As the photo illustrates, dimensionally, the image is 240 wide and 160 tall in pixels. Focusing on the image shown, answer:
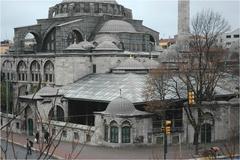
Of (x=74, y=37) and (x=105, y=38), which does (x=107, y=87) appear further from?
(x=74, y=37)

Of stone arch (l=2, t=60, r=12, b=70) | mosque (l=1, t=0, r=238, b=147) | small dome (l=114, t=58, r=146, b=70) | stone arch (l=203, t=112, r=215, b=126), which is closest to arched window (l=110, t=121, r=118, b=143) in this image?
mosque (l=1, t=0, r=238, b=147)

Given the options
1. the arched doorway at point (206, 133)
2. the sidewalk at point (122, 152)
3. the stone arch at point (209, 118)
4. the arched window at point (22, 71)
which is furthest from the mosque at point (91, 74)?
the stone arch at point (209, 118)

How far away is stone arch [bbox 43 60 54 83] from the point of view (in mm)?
46531

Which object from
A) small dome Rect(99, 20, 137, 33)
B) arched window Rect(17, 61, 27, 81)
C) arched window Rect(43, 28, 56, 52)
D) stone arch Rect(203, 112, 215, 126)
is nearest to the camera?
stone arch Rect(203, 112, 215, 126)

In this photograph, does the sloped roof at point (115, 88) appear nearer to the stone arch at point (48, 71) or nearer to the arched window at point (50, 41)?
the stone arch at point (48, 71)

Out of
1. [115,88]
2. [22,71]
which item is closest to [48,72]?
[22,71]

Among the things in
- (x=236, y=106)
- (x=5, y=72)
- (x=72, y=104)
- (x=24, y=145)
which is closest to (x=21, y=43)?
(x=5, y=72)

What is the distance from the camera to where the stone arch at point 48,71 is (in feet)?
153

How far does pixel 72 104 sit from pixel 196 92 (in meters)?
12.6

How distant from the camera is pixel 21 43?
56969 mm

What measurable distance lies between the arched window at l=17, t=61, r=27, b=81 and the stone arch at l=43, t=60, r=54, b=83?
446 centimetres

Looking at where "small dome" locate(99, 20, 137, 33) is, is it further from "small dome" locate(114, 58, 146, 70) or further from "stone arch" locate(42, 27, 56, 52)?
"small dome" locate(114, 58, 146, 70)

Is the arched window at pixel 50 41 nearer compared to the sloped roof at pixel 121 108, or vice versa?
the sloped roof at pixel 121 108

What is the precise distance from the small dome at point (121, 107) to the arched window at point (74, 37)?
21.3 metres
